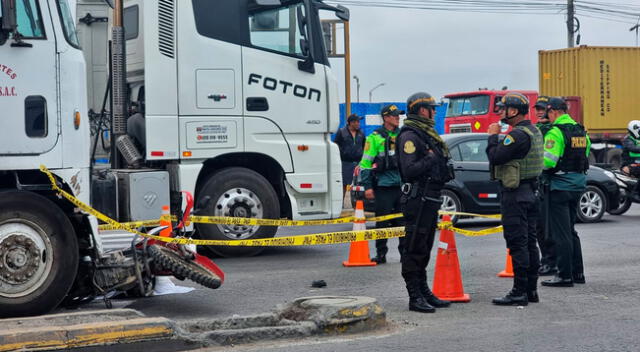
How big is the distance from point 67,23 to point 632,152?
1159cm

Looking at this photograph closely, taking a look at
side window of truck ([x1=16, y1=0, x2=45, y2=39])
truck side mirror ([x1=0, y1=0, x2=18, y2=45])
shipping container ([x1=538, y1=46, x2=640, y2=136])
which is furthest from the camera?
shipping container ([x1=538, y1=46, x2=640, y2=136])

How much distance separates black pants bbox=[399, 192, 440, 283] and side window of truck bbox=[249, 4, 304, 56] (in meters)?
4.44

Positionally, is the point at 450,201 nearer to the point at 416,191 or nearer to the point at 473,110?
the point at 416,191

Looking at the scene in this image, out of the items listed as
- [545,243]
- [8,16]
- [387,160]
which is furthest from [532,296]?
[8,16]

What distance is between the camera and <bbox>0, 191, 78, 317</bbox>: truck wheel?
22.8ft

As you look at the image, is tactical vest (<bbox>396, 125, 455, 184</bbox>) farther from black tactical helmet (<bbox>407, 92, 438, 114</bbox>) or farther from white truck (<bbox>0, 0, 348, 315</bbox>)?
white truck (<bbox>0, 0, 348, 315</bbox>)

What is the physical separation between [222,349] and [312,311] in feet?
2.88

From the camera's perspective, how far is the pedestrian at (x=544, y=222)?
9.12 meters

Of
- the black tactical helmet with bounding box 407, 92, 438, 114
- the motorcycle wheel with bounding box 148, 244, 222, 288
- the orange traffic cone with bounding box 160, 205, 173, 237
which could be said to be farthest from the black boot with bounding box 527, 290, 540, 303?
the orange traffic cone with bounding box 160, 205, 173, 237

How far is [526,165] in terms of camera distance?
25.8 feet

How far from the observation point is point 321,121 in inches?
464

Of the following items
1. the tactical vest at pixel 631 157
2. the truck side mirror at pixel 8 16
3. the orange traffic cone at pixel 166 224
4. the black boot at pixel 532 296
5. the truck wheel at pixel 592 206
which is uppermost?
the truck side mirror at pixel 8 16

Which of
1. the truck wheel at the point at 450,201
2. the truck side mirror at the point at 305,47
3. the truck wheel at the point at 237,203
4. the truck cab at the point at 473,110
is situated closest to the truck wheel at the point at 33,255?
the truck wheel at the point at 237,203

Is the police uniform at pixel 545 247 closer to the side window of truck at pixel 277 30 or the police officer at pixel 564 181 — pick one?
the police officer at pixel 564 181
